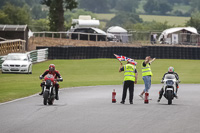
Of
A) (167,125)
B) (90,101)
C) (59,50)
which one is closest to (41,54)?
(59,50)

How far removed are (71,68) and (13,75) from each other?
844 cm

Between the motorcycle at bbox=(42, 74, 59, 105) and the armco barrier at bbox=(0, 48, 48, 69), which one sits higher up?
the armco barrier at bbox=(0, 48, 48, 69)

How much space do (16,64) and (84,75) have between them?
4.81m

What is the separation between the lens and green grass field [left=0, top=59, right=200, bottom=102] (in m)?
28.0

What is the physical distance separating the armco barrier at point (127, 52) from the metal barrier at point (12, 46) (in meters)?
2.77

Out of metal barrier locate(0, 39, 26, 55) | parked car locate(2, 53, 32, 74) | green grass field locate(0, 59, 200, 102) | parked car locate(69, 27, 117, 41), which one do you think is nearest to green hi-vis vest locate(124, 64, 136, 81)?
green grass field locate(0, 59, 200, 102)

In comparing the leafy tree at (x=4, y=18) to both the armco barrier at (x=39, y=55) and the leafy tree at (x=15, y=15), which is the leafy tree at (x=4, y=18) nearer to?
the leafy tree at (x=15, y=15)

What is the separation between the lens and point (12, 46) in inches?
1982

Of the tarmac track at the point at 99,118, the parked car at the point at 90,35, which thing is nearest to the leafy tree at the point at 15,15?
the parked car at the point at 90,35

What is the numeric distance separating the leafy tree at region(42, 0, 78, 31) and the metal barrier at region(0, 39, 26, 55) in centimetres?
1708

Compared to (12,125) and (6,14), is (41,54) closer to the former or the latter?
(12,125)

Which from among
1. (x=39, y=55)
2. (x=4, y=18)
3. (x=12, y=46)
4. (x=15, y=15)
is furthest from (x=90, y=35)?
(x=15, y=15)

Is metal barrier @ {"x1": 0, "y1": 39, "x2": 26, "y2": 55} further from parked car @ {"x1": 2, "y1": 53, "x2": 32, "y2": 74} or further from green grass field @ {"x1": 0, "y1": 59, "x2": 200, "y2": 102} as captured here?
parked car @ {"x1": 2, "y1": 53, "x2": 32, "y2": 74}

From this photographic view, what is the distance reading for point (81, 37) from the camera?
65.8m
